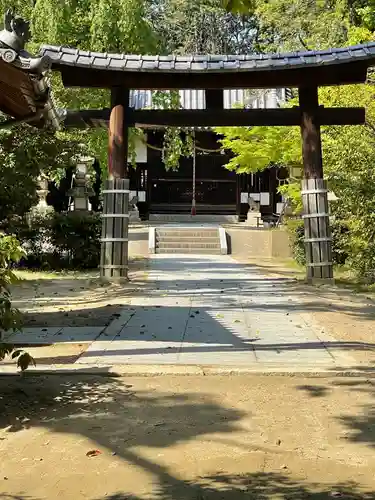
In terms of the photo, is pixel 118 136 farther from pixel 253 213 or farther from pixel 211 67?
pixel 253 213

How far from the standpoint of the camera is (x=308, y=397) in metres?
5.36

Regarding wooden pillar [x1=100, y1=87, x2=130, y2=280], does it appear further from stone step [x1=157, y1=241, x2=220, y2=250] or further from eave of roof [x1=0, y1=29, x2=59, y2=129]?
stone step [x1=157, y1=241, x2=220, y2=250]

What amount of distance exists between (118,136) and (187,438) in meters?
9.35

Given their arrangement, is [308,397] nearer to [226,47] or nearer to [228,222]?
[228,222]

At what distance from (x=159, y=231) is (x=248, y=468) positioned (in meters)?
19.6

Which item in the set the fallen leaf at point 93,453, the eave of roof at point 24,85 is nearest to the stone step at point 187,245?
the eave of roof at point 24,85

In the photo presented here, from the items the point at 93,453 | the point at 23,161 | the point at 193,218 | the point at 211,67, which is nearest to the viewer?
the point at 93,453

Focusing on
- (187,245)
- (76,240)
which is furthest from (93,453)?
(187,245)

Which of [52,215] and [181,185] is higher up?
[181,185]

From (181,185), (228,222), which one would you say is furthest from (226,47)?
(228,222)

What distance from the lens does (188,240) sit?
75.2 ft

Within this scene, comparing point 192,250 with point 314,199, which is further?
point 192,250

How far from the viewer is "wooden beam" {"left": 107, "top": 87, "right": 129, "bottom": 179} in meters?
12.9

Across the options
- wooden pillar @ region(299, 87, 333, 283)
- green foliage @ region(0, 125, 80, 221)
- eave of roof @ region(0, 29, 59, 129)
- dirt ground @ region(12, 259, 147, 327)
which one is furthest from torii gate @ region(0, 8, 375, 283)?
eave of roof @ region(0, 29, 59, 129)
